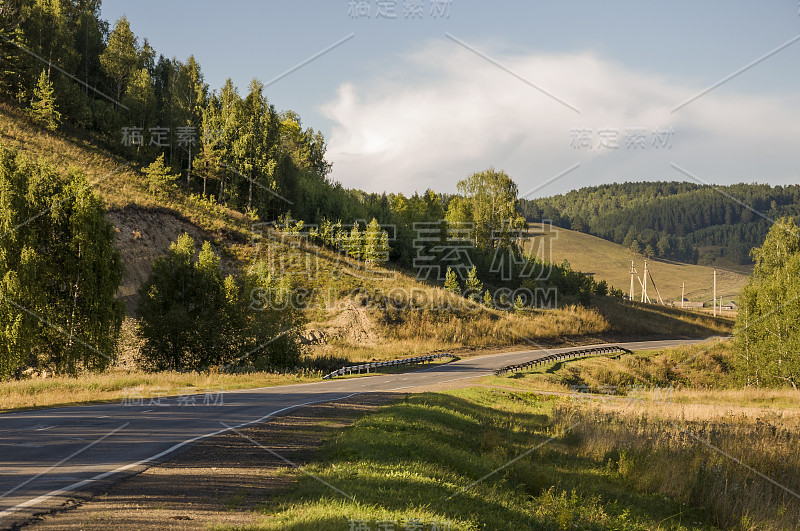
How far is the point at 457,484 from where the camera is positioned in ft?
37.0

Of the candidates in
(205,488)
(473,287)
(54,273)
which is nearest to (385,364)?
(54,273)

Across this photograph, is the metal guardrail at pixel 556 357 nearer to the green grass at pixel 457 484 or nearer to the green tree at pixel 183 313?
the green tree at pixel 183 313

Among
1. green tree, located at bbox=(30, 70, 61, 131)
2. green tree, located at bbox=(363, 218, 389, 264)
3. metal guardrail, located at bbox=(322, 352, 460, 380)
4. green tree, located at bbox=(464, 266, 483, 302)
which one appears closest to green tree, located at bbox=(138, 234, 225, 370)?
metal guardrail, located at bbox=(322, 352, 460, 380)

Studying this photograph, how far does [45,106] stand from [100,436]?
226ft

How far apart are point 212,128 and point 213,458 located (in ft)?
213

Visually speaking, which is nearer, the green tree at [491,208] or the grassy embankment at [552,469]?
the grassy embankment at [552,469]

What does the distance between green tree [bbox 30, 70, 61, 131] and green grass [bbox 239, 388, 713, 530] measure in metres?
66.3

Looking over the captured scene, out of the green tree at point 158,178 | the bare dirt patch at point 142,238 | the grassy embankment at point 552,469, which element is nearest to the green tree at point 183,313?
the bare dirt patch at point 142,238

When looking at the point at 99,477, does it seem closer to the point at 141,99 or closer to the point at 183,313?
the point at 183,313

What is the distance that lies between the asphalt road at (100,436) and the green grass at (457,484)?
3276mm

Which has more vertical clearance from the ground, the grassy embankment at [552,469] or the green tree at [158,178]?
the green tree at [158,178]

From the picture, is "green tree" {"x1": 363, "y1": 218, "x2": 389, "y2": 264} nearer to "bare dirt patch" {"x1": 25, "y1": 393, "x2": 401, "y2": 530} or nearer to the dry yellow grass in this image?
the dry yellow grass

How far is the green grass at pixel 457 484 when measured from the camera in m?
8.55

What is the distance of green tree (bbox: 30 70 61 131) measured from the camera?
211ft
